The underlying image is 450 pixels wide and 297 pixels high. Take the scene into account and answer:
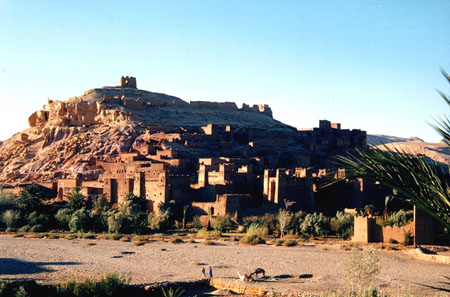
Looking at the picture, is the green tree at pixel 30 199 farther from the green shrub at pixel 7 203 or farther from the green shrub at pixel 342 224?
the green shrub at pixel 342 224

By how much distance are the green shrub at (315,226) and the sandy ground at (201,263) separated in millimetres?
3765

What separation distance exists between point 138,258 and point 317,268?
7.17 meters

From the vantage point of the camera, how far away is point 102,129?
194 feet

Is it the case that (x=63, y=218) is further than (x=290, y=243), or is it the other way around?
(x=63, y=218)

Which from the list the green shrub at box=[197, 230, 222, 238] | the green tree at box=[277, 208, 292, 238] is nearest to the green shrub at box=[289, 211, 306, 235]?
the green tree at box=[277, 208, 292, 238]

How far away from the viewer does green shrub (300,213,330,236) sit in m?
31.4

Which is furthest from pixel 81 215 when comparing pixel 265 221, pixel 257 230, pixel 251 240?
pixel 251 240

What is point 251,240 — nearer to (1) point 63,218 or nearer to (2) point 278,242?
(2) point 278,242

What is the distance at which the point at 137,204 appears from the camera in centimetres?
3622

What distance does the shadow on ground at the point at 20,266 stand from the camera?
21.6 m

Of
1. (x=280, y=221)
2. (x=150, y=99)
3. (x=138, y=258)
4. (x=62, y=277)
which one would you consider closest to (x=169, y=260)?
(x=138, y=258)

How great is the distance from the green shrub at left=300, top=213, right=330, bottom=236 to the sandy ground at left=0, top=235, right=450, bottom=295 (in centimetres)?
377

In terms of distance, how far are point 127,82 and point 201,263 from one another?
192 ft

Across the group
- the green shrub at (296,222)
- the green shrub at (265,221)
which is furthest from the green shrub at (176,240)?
the green shrub at (296,222)
